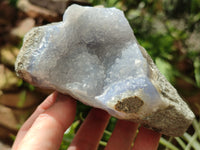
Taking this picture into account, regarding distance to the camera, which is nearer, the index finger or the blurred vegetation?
the index finger

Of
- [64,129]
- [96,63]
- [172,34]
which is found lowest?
[172,34]

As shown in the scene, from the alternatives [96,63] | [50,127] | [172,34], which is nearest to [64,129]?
[50,127]

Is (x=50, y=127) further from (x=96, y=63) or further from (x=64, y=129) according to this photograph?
(x=96, y=63)

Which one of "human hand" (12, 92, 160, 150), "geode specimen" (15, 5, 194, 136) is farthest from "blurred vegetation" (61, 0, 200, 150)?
"geode specimen" (15, 5, 194, 136)

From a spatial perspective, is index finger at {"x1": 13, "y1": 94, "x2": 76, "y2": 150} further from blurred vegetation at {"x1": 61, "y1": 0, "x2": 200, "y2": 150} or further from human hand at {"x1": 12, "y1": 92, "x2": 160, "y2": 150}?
blurred vegetation at {"x1": 61, "y1": 0, "x2": 200, "y2": 150}

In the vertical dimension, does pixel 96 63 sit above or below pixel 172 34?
above

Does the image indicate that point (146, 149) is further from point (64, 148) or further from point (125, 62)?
point (64, 148)
